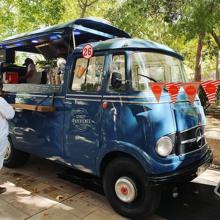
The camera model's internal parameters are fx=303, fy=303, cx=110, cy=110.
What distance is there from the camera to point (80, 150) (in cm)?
458

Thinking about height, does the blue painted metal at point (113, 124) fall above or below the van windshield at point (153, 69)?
below

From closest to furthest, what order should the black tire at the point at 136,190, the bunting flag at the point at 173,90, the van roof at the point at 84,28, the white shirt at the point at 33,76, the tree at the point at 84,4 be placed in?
the black tire at the point at 136,190 < the bunting flag at the point at 173,90 < the van roof at the point at 84,28 < the white shirt at the point at 33,76 < the tree at the point at 84,4

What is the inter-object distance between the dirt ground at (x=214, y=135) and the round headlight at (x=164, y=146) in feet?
10.4

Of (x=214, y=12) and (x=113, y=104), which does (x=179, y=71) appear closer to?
(x=113, y=104)

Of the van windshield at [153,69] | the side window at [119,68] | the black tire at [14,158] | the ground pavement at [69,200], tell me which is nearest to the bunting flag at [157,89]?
the van windshield at [153,69]

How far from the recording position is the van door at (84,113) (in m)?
4.37

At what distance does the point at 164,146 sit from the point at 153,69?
1.17 m

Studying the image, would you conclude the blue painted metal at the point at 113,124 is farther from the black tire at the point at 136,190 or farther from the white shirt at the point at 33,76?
the white shirt at the point at 33,76

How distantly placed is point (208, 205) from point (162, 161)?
141 centimetres

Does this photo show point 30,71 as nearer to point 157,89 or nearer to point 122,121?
point 122,121

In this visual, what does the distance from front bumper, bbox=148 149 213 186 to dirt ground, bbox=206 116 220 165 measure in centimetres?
243

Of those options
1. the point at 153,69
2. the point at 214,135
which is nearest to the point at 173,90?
the point at 153,69

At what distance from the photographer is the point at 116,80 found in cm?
414

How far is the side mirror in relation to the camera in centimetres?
413
